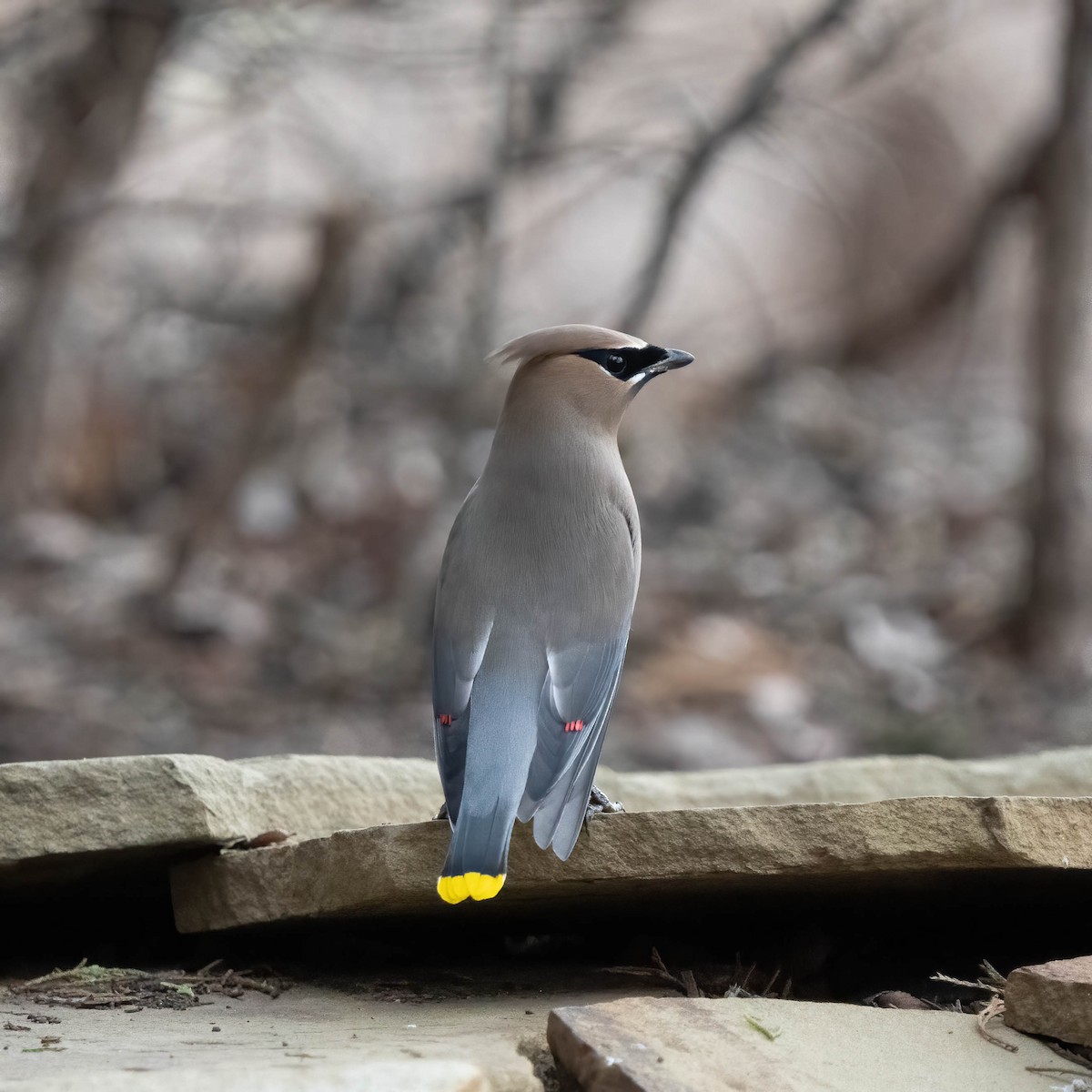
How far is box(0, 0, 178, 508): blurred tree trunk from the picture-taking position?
6742 millimetres

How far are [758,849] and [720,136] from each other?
444cm

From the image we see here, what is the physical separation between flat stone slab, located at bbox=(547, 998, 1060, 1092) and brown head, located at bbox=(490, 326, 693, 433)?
1.22 m

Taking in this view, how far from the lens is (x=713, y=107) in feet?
27.7

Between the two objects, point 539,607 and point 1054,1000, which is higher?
point 539,607

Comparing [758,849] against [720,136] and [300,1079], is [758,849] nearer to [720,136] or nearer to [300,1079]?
[300,1079]

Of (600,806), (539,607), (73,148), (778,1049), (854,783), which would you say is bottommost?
(854,783)

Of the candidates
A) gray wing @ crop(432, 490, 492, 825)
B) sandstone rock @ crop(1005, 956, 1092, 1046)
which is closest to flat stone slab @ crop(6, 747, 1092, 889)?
gray wing @ crop(432, 490, 492, 825)

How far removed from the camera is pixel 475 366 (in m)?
7.43

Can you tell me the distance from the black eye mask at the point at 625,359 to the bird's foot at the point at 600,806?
0.84 meters

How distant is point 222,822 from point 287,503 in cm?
545

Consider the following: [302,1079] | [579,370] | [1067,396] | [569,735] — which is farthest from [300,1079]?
[1067,396]

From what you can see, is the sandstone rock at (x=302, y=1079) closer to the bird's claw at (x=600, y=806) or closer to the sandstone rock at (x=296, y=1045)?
the sandstone rock at (x=296, y=1045)

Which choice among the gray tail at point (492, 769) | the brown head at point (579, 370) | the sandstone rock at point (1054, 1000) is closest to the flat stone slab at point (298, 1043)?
the gray tail at point (492, 769)

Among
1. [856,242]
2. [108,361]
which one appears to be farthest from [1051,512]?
[108,361]
